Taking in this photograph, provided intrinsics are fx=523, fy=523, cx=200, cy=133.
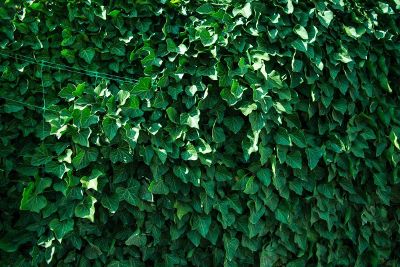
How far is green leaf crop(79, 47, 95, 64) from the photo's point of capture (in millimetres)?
2846

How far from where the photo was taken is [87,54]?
2.86 m

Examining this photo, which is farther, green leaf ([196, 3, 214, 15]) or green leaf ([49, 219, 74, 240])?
green leaf ([196, 3, 214, 15])

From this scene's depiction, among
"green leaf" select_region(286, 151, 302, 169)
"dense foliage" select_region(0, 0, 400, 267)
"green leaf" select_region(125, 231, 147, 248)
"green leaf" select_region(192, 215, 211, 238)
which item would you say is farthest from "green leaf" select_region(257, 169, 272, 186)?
"green leaf" select_region(125, 231, 147, 248)

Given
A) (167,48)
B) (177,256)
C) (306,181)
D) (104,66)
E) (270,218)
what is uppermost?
(167,48)

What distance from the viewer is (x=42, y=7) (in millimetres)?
2832

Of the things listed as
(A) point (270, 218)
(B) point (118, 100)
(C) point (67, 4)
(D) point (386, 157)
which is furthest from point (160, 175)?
(D) point (386, 157)

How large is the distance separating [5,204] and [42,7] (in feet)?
3.56

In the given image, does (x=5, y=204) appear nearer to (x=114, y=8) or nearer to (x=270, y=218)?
(x=114, y=8)

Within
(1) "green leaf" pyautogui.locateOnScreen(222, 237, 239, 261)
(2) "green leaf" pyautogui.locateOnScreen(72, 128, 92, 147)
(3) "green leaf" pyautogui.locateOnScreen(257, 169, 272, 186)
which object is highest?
(2) "green leaf" pyautogui.locateOnScreen(72, 128, 92, 147)

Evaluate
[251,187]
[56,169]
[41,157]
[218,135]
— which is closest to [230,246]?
[251,187]

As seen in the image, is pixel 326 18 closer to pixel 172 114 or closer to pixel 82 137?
pixel 172 114

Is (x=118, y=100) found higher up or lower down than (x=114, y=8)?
lower down

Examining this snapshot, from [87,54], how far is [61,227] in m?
0.94

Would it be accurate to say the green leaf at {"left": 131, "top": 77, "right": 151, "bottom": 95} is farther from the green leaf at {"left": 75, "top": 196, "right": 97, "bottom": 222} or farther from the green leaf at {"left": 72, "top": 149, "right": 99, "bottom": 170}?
the green leaf at {"left": 75, "top": 196, "right": 97, "bottom": 222}
